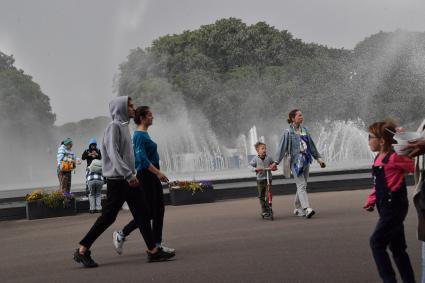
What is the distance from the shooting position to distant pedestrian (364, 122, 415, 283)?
5.80 m

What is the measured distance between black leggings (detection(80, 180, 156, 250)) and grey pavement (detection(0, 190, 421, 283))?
0.34m

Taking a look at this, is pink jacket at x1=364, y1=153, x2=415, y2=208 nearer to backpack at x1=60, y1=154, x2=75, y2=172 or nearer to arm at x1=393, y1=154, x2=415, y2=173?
arm at x1=393, y1=154, x2=415, y2=173

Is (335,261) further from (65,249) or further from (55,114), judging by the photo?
(55,114)

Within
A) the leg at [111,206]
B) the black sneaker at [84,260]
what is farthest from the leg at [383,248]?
the black sneaker at [84,260]

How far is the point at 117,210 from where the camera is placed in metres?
8.47

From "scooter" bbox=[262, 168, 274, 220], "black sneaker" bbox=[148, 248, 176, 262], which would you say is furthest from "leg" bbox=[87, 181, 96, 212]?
"black sneaker" bbox=[148, 248, 176, 262]

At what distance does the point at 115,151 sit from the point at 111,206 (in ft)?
2.01

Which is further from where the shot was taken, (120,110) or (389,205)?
(120,110)

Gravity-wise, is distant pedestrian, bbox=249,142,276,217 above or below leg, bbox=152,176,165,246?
above

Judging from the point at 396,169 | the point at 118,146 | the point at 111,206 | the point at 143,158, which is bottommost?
the point at 111,206

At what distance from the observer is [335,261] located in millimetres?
7688

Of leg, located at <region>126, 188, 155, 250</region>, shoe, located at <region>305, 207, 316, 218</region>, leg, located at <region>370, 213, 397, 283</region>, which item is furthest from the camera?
shoe, located at <region>305, 207, 316, 218</region>

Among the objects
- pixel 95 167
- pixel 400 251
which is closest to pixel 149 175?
pixel 400 251

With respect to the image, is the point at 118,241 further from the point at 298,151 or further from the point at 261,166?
the point at 261,166
